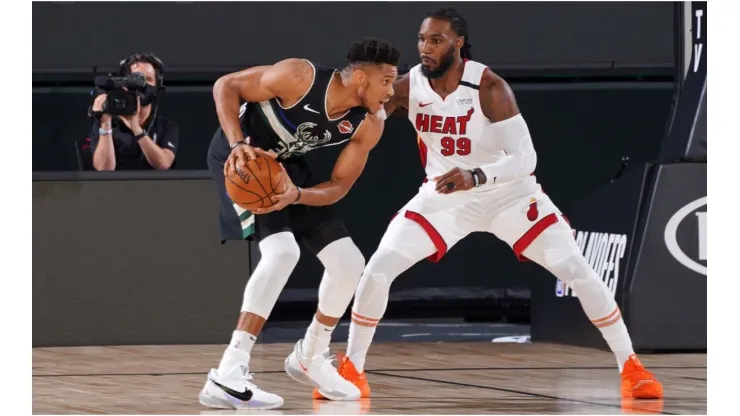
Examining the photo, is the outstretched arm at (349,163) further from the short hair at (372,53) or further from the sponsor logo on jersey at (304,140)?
the short hair at (372,53)

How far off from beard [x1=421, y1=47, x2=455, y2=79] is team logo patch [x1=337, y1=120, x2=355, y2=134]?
71cm

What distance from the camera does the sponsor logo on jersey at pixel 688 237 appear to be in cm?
820

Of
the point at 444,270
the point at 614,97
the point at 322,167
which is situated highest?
the point at 614,97

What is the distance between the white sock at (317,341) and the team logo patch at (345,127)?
2.88ft

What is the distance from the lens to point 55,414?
526cm

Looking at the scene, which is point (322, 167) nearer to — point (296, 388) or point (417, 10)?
point (417, 10)

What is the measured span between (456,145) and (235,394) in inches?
68.1

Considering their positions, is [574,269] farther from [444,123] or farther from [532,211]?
[444,123]

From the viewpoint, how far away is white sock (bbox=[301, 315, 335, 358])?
233 inches

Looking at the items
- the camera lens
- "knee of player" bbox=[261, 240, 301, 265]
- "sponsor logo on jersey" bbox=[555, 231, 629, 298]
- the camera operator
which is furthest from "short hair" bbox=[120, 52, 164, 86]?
"knee of player" bbox=[261, 240, 301, 265]

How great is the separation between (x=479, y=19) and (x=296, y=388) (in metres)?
6.47

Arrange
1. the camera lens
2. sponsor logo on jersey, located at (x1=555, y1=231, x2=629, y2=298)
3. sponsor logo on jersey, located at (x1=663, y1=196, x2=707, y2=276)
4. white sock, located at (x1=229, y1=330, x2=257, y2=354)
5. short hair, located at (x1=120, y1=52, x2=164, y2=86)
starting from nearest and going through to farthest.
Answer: white sock, located at (x1=229, y1=330, x2=257, y2=354) → sponsor logo on jersey, located at (x1=663, y1=196, x2=707, y2=276) → sponsor logo on jersey, located at (x1=555, y1=231, x2=629, y2=298) → the camera lens → short hair, located at (x1=120, y1=52, x2=164, y2=86)

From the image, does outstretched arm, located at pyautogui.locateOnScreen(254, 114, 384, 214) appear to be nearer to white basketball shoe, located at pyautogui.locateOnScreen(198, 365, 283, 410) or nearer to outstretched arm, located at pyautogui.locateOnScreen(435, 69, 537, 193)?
outstretched arm, located at pyautogui.locateOnScreen(435, 69, 537, 193)

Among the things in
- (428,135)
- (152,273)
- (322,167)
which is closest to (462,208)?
(428,135)
